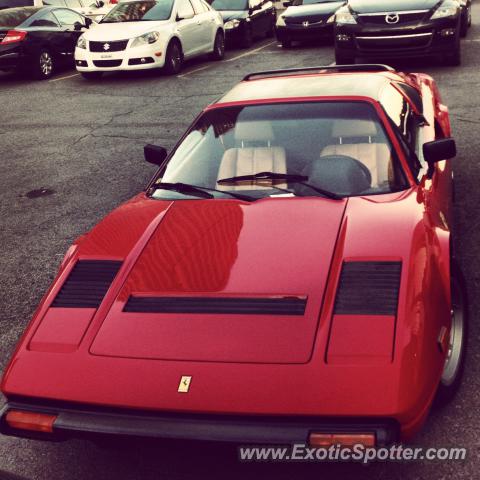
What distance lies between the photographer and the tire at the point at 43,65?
49.4 feet

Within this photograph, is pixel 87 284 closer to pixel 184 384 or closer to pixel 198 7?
pixel 184 384

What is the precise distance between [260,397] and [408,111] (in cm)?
288

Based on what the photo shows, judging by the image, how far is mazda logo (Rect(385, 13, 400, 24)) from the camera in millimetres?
12312

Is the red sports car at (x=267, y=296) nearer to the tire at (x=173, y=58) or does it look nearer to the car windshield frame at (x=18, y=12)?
the tire at (x=173, y=58)

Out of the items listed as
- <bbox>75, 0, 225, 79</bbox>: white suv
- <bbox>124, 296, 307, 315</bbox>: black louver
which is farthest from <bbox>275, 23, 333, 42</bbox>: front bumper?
<bbox>124, 296, 307, 315</bbox>: black louver

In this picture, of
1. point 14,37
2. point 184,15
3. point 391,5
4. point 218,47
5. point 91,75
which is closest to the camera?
point 391,5

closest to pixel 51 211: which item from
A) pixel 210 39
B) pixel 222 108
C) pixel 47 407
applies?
pixel 222 108

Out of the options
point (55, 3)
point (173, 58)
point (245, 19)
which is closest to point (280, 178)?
point (173, 58)

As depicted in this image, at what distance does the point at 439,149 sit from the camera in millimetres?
4457

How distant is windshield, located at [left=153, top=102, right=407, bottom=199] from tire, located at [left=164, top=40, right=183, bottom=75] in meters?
9.96

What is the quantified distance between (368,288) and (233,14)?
637 inches

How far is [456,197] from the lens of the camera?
652cm

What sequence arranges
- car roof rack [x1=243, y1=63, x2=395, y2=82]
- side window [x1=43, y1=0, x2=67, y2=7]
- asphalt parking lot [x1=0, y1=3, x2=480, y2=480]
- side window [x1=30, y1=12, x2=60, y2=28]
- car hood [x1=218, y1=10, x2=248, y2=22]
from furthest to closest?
car hood [x1=218, y1=10, x2=248, y2=22] < side window [x1=43, y1=0, x2=67, y2=7] < side window [x1=30, y1=12, x2=60, y2=28] < car roof rack [x1=243, y1=63, x2=395, y2=82] < asphalt parking lot [x1=0, y1=3, x2=480, y2=480]

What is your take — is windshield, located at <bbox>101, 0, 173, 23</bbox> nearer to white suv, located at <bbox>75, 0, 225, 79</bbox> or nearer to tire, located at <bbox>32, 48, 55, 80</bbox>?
white suv, located at <bbox>75, 0, 225, 79</bbox>
